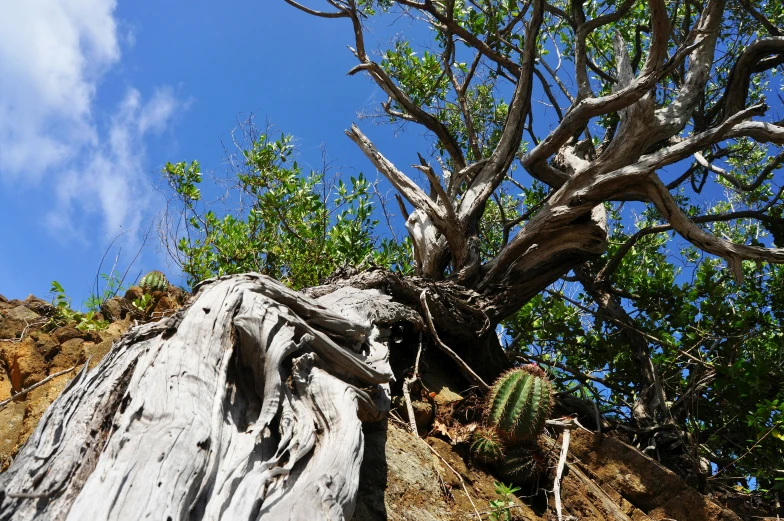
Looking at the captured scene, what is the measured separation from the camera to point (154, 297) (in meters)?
4.98

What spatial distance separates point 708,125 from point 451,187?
11.0 feet

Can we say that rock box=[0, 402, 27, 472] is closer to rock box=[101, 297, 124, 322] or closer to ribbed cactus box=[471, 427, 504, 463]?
rock box=[101, 297, 124, 322]

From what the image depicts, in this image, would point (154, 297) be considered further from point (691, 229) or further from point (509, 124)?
point (691, 229)

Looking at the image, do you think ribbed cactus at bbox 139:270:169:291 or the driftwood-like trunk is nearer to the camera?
the driftwood-like trunk

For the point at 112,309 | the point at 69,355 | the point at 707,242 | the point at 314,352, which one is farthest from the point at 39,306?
the point at 707,242

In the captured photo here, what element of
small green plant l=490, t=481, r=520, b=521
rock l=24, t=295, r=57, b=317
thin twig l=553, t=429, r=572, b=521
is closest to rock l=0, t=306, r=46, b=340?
rock l=24, t=295, r=57, b=317

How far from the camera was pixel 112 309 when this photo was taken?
15.8 ft

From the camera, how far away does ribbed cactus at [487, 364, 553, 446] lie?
3.68m

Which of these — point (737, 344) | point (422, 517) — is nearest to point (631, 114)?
point (737, 344)

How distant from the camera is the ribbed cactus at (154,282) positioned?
5242 mm

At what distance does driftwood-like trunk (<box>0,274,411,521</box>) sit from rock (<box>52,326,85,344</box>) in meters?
1.65

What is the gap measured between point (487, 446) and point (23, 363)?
2.86 meters

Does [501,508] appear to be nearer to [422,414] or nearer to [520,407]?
[520,407]

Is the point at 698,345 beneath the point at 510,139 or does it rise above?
beneath
